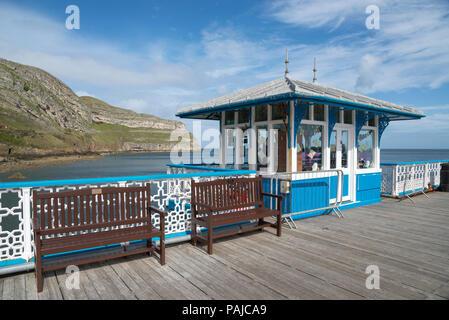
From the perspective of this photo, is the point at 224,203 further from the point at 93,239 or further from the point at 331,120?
the point at 331,120

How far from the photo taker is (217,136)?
345 inches

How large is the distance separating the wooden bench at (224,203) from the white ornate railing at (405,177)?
20.0 feet

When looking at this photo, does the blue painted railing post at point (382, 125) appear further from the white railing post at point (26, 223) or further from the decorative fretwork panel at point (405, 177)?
the white railing post at point (26, 223)

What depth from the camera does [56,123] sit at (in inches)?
3558

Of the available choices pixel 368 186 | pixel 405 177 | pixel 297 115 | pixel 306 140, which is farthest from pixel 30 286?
pixel 405 177

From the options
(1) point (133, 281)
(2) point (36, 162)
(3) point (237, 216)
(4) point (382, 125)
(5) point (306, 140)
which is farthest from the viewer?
(2) point (36, 162)

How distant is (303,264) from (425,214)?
4.93 meters

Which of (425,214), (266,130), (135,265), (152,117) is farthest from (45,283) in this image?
(152,117)

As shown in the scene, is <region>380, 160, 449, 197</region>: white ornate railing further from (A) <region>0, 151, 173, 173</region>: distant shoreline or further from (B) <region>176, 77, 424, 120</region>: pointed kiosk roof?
(A) <region>0, 151, 173, 173</region>: distant shoreline

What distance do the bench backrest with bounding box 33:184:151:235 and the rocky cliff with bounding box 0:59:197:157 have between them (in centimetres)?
7155

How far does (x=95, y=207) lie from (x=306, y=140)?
5.05m

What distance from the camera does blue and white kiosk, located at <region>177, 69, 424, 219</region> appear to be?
6.35 m

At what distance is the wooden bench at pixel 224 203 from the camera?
176 inches
